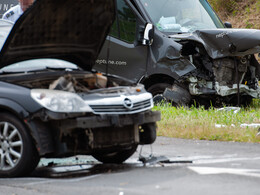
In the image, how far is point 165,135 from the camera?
10.3 m

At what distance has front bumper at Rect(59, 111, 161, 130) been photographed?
6.34 metres

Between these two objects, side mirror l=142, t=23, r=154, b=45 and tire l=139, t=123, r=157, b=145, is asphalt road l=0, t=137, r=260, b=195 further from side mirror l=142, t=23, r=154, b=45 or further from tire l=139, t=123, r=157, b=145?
side mirror l=142, t=23, r=154, b=45

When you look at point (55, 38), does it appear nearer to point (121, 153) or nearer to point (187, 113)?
point (121, 153)

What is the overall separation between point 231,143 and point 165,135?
4.76 feet

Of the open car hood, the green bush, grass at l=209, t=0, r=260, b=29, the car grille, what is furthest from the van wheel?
the green bush

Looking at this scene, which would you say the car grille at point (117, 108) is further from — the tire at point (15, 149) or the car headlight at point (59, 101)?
the tire at point (15, 149)

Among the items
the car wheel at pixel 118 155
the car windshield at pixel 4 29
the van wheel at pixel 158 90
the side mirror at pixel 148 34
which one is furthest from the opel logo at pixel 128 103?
the van wheel at pixel 158 90

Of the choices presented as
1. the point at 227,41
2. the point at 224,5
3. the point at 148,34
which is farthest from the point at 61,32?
the point at 224,5

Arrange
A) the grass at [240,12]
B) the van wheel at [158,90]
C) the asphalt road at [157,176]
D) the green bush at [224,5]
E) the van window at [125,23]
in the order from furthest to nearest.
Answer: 1. the green bush at [224,5]
2. the grass at [240,12]
3. the van wheel at [158,90]
4. the van window at [125,23]
5. the asphalt road at [157,176]

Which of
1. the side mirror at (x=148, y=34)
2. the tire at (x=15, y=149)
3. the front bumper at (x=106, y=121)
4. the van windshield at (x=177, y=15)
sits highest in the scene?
the van windshield at (x=177, y=15)

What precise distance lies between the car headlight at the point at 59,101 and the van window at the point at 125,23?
6.35 m

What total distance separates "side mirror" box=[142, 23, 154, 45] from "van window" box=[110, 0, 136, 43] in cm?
34

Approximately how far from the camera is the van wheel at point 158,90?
12.8 m

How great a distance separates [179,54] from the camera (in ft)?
40.8
